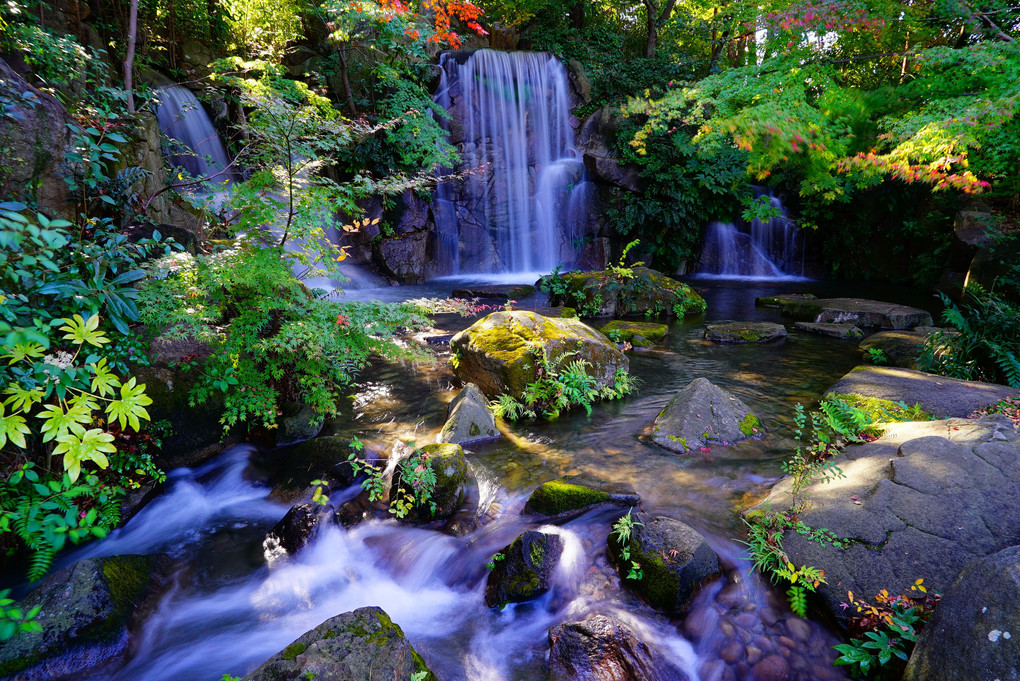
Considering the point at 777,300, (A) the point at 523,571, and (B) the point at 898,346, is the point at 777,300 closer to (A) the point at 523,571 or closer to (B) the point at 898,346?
(B) the point at 898,346

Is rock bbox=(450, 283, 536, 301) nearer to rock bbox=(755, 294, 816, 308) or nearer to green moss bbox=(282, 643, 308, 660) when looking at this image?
rock bbox=(755, 294, 816, 308)

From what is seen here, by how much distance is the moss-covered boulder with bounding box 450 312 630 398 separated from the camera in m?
6.02

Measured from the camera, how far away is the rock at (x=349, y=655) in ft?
7.28

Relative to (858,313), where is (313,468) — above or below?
below

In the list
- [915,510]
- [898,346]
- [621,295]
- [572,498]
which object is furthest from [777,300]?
[572,498]

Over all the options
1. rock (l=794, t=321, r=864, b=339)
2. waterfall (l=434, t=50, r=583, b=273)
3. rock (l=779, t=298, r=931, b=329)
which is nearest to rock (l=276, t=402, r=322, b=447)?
rock (l=794, t=321, r=864, b=339)

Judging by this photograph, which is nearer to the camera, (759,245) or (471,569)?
(471,569)

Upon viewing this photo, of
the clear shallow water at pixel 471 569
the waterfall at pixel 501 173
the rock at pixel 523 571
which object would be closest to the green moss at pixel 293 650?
the clear shallow water at pixel 471 569

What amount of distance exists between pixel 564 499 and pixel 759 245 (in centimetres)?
1703

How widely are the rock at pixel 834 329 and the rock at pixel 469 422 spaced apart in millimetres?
7386

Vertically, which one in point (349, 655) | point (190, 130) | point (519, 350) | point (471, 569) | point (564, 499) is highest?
point (190, 130)

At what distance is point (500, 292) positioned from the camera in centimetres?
1237

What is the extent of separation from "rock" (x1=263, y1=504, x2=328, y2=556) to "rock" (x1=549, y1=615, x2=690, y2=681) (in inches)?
88.3

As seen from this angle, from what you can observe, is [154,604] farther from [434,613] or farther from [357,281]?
[357,281]
